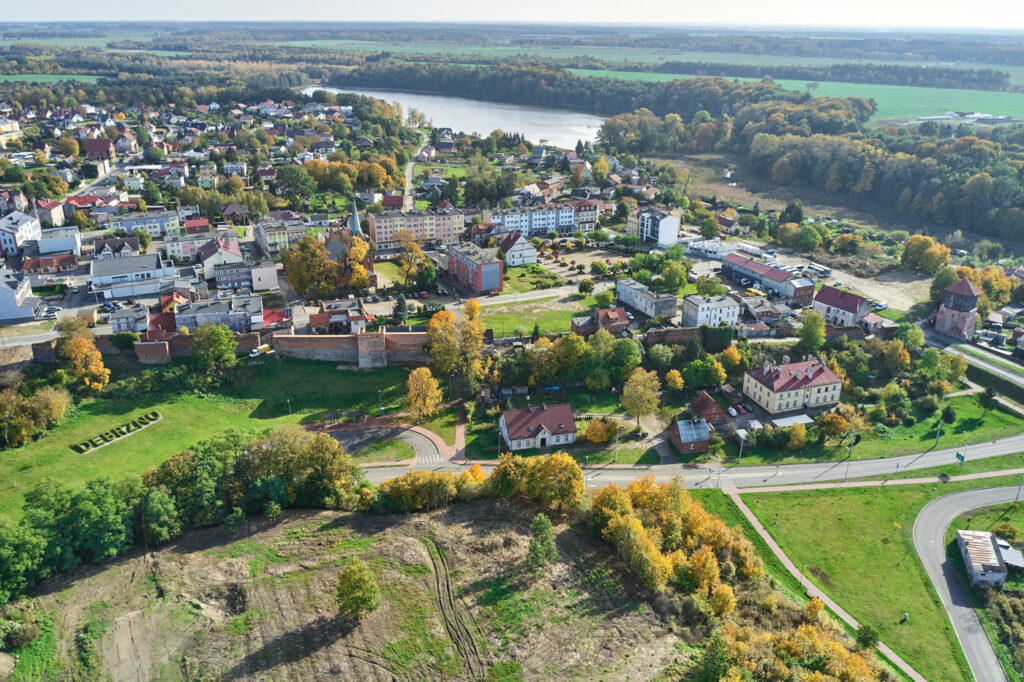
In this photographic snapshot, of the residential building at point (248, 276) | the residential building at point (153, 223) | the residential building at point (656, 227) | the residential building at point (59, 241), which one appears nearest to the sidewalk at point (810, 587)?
the residential building at point (656, 227)

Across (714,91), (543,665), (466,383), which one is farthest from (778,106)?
(543,665)

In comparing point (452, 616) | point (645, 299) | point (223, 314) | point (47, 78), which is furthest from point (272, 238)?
point (47, 78)

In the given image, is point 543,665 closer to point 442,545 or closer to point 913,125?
point 442,545

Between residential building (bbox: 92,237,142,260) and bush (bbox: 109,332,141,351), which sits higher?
residential building (bbox: 92,237,142,260)

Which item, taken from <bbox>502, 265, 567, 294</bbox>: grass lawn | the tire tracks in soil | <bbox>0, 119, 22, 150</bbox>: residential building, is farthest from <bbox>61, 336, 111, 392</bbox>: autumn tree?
<bbox>0, 119, 22, 150</bbox>: residential building

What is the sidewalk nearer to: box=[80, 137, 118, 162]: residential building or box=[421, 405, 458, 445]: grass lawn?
box=[421, 405, 458, 445]: grass lawn

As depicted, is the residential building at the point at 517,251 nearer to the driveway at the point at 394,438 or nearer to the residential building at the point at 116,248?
the driveway at the point at 394,438
